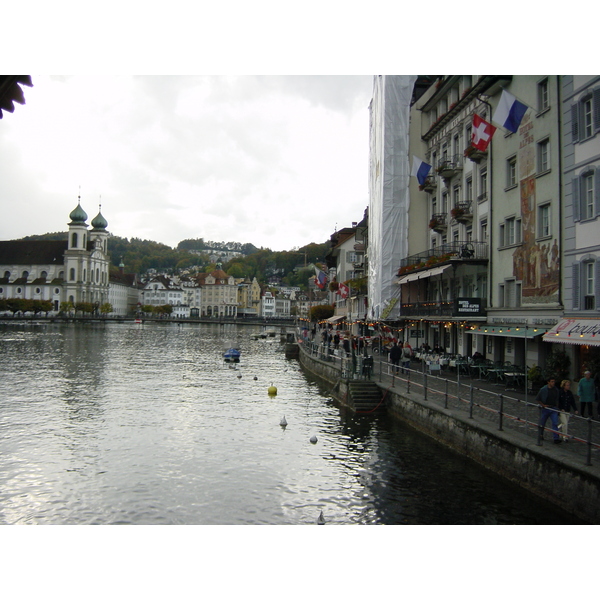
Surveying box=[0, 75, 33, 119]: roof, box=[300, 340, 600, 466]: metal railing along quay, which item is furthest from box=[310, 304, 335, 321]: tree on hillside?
box=[0, 75, 33, 119]: roof

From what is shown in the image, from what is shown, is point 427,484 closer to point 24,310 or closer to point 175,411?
point 175,411

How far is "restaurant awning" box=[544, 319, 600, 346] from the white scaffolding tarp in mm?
21185

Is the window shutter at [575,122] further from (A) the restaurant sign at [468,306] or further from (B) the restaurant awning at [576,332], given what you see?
(A) the restaurant sign at [468,306]

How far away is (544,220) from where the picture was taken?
2369 centimetres

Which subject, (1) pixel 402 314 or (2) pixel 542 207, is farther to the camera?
(1) pixel 402 314

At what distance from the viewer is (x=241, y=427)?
75.8ft

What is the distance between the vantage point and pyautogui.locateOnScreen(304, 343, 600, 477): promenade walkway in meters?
12.7

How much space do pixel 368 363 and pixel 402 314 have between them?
44.3 ft

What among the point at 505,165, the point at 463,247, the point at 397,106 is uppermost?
the point at 397,106

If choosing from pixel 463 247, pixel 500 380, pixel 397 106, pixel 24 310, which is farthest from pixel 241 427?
pixel 24 310

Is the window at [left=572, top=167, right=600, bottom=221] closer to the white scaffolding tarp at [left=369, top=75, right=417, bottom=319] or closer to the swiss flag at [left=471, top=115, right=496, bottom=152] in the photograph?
the swiss flag at [left=471, top=115, right=496, bottom=152]

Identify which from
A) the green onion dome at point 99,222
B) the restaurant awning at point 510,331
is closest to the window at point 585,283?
the restaurant awning at point 510,331

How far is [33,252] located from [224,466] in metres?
193

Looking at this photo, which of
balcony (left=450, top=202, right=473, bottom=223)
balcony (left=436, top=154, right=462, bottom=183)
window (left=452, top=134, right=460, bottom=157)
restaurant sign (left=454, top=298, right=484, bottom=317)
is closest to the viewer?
restaurant sign (left=454, top=298, right=484, bottom=317)
